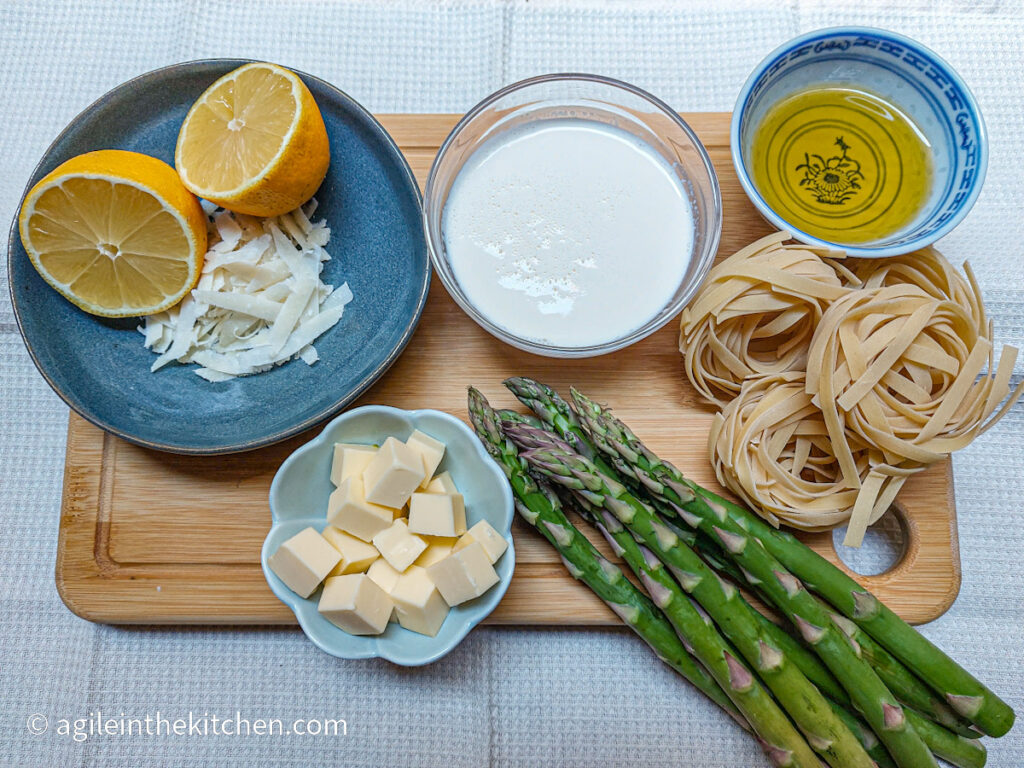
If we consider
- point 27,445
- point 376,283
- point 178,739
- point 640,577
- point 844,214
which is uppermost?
point 844,214

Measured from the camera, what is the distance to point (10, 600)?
182 centimetres

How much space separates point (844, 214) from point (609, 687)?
123 cm

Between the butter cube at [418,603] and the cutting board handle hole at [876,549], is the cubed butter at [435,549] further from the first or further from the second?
the cutting board handle hole at [876,549]

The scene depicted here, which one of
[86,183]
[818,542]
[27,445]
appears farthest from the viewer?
[27,445]

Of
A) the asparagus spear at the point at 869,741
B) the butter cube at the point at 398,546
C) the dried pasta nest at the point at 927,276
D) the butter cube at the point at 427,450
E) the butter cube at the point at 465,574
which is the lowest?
the asparagus spear at the point at 869,741

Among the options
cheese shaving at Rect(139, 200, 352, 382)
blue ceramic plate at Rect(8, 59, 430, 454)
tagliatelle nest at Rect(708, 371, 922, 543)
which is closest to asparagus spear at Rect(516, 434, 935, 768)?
tagliatelle nest at Rect(708, 371, 922, 543)

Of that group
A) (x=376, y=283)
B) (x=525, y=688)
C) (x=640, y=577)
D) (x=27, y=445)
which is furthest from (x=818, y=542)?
(x=27, y=445)

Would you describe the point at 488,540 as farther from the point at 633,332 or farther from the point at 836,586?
the point at 836,586

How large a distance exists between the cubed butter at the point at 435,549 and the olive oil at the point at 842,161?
106 cm

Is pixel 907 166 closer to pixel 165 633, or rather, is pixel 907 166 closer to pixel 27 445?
pixel 165 633

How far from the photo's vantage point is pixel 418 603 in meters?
1.54

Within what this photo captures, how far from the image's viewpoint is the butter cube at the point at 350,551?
5.20 ft

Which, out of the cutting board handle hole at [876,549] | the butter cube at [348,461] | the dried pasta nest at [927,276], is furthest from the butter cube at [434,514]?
the dried pasta nest at [927,276]

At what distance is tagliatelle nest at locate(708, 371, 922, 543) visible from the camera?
1.61m
